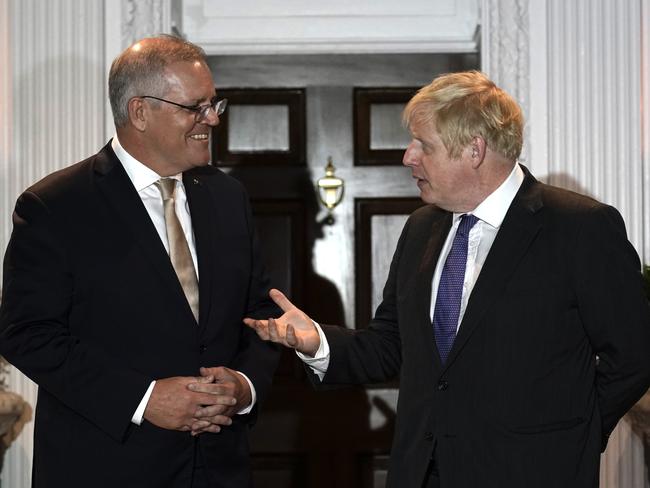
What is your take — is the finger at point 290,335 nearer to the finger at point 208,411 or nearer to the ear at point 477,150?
the finger at point 208,411

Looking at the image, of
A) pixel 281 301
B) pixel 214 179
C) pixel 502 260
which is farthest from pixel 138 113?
pixel 502 260

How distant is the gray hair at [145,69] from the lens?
3.10m

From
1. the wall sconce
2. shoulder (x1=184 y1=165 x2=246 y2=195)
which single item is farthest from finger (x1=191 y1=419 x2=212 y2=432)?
the wall sconce

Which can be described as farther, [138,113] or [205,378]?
[138,113]

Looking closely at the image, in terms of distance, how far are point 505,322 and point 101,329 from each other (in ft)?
3.75

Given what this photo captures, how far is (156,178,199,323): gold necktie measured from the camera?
305 cm

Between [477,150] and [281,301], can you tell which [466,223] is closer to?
[477,150]

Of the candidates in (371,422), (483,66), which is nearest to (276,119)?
(483,66)

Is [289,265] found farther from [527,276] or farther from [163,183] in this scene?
[527,276]

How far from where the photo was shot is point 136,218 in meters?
3.02

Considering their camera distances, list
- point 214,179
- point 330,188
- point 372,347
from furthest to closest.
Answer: point 330,188 < point 214,179 < point 372,347

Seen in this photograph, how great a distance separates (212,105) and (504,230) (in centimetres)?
98

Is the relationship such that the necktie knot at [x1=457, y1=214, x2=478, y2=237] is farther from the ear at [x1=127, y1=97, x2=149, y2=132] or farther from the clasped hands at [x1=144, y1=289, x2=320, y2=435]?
the ear at [x1=127, y1=97, x2=149, y2=132]

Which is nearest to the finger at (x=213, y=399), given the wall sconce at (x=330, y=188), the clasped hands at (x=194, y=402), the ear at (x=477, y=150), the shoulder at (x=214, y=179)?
the clasped hands at (x=194, y=402)
